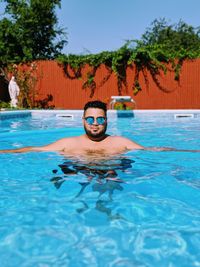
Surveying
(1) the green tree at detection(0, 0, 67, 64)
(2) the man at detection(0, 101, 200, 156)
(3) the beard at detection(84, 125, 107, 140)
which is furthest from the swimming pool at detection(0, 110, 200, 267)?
(1) the green tree at detection(0, 0, 67, 64)

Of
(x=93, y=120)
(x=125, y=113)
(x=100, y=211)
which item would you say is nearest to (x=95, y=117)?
(x=93, y=120)

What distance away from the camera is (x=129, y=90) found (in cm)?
1505

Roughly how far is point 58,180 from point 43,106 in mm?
12678

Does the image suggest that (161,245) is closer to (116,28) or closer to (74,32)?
(74,32)

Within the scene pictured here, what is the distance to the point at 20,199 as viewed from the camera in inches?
123

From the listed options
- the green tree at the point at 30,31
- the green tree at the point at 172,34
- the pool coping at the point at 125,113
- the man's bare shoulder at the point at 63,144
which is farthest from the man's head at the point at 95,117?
the green tree at the point at 172,34

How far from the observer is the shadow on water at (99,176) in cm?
299

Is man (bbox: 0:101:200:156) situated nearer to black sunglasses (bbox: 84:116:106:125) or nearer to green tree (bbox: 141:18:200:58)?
black sunglasses (bbox: 84:116:106:125)

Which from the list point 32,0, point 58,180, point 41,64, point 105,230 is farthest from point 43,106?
point 105,230

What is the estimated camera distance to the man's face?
353 cm

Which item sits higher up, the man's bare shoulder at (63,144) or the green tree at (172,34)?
the green tree at (172,34)

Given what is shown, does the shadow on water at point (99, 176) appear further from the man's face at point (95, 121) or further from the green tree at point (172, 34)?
the green tree at point (172, 34)

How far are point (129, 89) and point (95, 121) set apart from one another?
38.5 ft

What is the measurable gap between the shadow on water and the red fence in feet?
35.9
